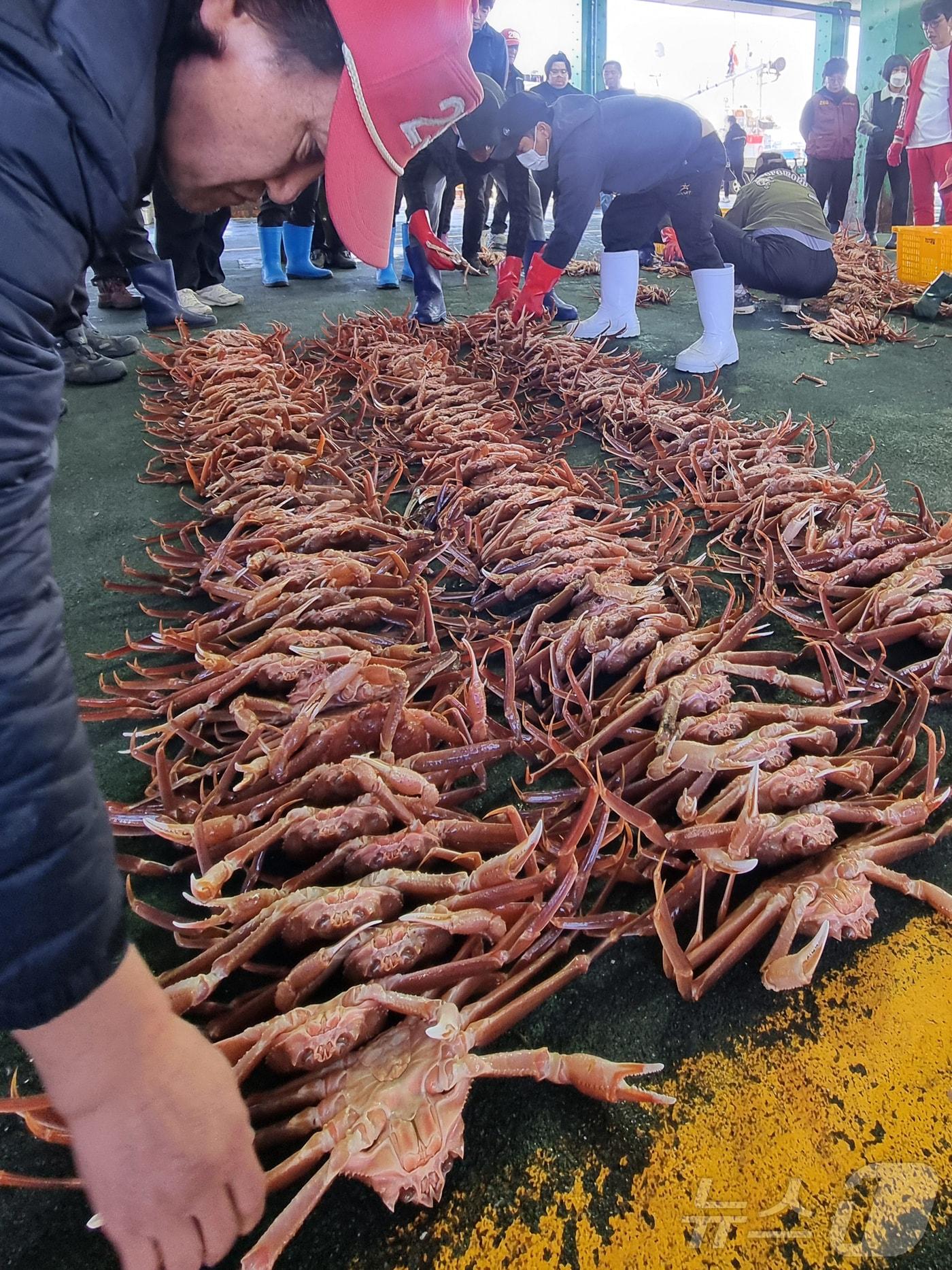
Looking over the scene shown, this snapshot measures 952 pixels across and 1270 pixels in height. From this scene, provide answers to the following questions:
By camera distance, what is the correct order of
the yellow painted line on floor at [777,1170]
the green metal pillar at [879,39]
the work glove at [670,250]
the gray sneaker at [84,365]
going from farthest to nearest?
the green metal pillar at [879,39], the work glove at [670,250], the gray sneaker at [84,365], the yellow painted line on floor at [777,1170]

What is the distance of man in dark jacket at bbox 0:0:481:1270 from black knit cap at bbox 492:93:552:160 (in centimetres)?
429

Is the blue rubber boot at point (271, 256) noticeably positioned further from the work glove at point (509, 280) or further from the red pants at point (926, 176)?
the red pants at point (926, 176)

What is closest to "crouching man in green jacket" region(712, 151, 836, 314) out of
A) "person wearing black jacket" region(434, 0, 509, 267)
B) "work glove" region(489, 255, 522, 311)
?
"work glove" region(489, 255, 522, 311)

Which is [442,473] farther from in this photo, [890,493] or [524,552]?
[890,493]

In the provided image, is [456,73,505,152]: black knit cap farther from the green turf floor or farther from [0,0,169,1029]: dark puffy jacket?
[0,0,169,1029]: dark puffy jacket

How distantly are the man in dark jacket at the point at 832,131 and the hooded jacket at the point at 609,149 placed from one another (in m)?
5.32

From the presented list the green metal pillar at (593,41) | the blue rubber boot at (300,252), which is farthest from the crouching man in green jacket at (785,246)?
the green metal pillar at (593,41)

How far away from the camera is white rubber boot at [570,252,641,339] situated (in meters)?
4.64

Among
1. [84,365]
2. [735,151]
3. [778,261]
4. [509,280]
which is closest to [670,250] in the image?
[778,261]

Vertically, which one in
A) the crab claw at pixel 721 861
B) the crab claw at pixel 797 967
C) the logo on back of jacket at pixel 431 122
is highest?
the logo on back of jacket at pixel 431 122

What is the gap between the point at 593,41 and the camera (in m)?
15.4

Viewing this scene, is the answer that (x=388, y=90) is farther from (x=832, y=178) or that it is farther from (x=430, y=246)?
(x=832, y=178)

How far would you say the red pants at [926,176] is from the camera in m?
7.36

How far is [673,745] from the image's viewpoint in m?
1.32
